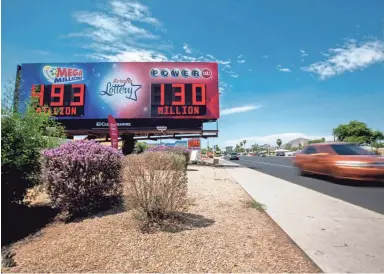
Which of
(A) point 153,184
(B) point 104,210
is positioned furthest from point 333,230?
(B) point 104,210

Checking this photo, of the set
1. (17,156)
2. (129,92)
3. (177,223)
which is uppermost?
(129,92)

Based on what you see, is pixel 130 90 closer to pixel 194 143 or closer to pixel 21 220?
pixel 194 143

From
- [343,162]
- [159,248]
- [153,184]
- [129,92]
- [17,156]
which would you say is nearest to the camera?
[159,248]

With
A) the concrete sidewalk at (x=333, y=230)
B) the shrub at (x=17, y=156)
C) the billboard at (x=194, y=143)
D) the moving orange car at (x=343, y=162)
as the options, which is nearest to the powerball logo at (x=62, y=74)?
the billboard at (x=194, y=143)

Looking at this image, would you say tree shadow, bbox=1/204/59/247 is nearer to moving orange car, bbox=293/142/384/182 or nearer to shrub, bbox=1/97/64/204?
shrub, bbox=1/97/64/204

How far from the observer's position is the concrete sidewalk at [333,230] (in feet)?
11.8

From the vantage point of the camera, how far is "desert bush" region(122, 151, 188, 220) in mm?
4664

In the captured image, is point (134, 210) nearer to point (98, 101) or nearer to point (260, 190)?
point (260, 190)

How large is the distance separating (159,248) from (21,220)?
3.66 m

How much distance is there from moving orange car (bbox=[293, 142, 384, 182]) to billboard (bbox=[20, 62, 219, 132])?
11.5 meters

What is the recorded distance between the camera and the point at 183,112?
23750mm

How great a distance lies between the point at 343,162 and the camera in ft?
35.4

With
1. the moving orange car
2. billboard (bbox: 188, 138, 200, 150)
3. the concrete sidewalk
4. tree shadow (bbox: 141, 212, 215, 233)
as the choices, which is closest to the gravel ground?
tree shadow (bbox: 141, 212, 215, 233)

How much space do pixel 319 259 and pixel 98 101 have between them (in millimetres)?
23649
